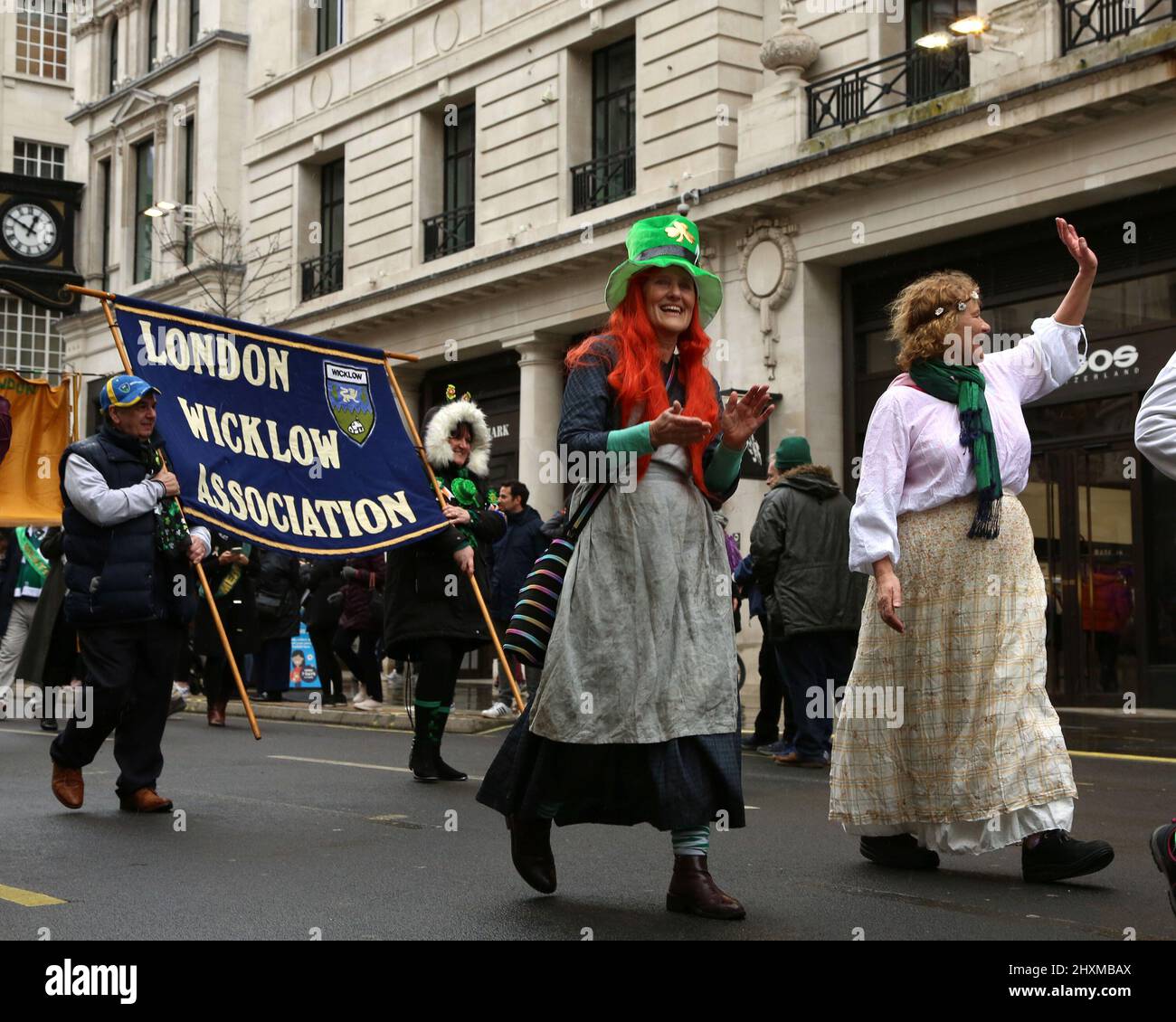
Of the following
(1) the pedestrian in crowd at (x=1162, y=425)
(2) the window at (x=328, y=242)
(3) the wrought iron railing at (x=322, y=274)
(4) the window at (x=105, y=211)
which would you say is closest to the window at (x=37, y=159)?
(4) the window at (x=105, y=211)

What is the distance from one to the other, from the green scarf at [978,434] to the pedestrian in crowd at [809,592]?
471cm

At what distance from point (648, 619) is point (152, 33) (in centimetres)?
3313

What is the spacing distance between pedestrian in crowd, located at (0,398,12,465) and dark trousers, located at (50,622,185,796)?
26.5 feet

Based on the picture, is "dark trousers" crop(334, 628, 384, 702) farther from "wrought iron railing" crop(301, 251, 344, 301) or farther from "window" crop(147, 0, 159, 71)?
"window" crop(147, 0, 159, 71)

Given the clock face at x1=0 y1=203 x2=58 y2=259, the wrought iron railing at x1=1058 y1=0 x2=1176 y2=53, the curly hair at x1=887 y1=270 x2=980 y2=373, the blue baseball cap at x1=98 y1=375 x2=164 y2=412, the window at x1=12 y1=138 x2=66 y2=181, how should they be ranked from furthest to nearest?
the window at x1=12 y1=138 x2=66 y2=181 → the clock face at x1=0 y1=203 x2=58 y2=259 → the wrought iron railing at x1=1058 y1=0 x2=1176 y2=53 → the blue baseball cap at x1=98 y1=375 x2=164 y2=412 → the curly hair at x1=887 y1=270 x2=980 y2=373

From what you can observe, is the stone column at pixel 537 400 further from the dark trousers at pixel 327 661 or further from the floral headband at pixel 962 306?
the floral headband at pixel 962 306

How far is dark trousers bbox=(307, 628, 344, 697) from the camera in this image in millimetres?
17406

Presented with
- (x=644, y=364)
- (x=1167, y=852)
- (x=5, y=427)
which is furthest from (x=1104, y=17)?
(x=1167, y=852)

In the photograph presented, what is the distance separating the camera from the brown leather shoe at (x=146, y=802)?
7883mm

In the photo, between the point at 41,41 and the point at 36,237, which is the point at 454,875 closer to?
the point at 36,237

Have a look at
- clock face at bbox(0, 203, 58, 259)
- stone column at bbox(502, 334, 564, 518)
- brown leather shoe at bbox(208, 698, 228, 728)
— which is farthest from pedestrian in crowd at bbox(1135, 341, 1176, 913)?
stone column at bbox(502, 334, 564, 518)
